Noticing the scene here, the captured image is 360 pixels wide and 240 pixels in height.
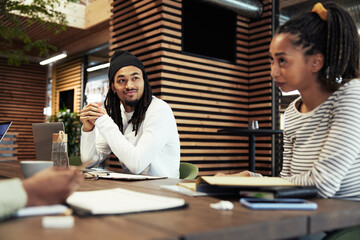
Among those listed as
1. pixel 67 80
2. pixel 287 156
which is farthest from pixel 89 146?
pixel 67 80

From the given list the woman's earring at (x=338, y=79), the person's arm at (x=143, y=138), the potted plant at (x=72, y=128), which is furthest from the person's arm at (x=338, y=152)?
the potted plant at (x=72, y=128)

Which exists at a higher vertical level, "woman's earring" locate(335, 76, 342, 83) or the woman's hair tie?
the woman's hair tie

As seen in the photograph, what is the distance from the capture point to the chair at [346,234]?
1.01 metres

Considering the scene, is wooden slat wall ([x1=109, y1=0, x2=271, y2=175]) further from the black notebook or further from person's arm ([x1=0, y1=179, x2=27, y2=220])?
person's arm ([x1=0, y1=179, x2=27, y2=220])

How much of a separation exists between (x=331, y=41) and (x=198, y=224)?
0.96m

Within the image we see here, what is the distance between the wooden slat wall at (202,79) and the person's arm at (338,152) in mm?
4705

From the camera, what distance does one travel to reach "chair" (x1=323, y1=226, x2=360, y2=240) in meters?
1.01

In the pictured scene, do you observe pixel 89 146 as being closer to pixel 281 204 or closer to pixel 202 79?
pixel 281 204

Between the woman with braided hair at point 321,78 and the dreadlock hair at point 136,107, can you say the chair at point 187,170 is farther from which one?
the woman with braided hair at point 321,78

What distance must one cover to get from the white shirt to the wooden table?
1285 millimetres

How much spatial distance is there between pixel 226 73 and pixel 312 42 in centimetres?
545

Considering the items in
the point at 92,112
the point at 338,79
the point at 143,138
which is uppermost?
the point at 338,79

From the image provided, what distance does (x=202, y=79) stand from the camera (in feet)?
21.2

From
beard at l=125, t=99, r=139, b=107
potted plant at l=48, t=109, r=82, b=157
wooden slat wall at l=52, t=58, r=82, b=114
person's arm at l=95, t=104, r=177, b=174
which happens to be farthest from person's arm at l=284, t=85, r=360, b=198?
wooden slat wall at l=52, t=58, r=82, b=114
